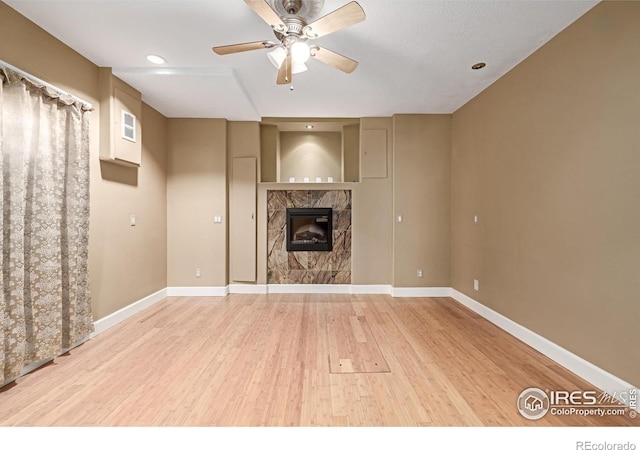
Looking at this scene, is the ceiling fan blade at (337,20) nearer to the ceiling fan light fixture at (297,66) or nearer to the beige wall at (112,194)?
the ceiling fan light fixture at (297,66)

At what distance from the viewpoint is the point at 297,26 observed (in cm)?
207

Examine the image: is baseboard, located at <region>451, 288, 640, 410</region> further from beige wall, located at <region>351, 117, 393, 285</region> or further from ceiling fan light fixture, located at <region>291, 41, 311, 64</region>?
ceiling fan light fixture, located at <region>291, 41, 311, 64</region>

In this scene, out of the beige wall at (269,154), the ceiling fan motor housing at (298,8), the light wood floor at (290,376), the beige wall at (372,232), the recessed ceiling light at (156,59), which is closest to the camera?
the light wood floor at (290,376)

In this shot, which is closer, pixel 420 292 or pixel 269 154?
pixel 420 292

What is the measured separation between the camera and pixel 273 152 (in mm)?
5000

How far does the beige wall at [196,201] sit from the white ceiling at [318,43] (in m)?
0.55

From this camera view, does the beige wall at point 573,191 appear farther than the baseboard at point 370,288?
No

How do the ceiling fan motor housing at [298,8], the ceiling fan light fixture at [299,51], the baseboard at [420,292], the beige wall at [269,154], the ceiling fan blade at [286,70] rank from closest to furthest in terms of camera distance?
the ceiling fan motor housing at [298,8]
the ceiling fan light fixture at [299,51]
the ceiling fan blade at [286,70]
the baseboard at [420,292]
the beige wall at [269,154]

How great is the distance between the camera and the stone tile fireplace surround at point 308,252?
4672 millimetres

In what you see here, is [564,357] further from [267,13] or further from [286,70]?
[267,13]

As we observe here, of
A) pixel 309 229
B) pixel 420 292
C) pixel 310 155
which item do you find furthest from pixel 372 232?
pixel 310 155

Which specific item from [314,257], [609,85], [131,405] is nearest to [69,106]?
[131,405]

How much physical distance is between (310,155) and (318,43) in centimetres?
267

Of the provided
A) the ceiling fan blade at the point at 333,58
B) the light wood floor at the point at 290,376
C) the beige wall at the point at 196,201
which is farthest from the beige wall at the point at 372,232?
the ceiling fan blade at the point at 333,58
